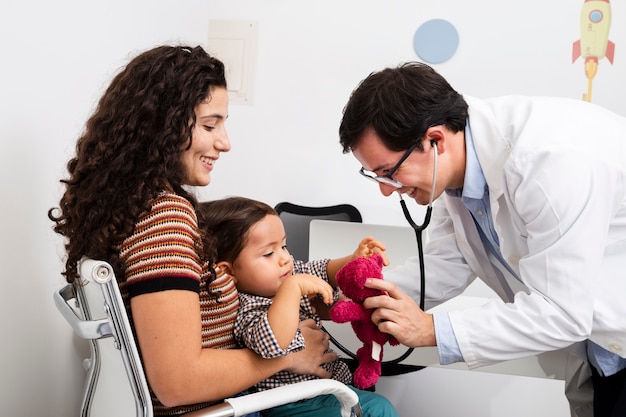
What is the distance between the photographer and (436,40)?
3129 millimetres

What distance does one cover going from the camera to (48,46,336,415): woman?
1.04m

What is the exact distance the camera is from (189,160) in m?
1.29

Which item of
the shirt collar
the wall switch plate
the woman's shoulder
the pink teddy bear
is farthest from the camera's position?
the wall switch plate

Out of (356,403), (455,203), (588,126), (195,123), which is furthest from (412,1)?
(356,403)

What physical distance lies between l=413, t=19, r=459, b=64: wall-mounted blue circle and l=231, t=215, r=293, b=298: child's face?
6.33 ft

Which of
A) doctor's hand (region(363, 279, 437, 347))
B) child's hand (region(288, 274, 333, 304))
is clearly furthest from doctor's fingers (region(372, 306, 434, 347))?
child's hand (region(288, 274, 333, 304))

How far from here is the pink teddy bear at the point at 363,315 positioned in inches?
53.3

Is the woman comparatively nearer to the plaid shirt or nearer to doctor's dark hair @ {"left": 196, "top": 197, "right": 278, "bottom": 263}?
the plaid shirt

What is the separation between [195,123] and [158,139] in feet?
0.31

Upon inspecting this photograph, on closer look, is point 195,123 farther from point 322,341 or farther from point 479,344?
point 479,344

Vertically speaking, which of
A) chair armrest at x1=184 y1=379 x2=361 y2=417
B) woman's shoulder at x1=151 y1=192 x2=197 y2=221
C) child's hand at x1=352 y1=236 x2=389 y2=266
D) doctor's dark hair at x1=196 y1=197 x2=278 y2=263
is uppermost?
woman's shoulder at x1=151 y1=192 x2=197 y2=221

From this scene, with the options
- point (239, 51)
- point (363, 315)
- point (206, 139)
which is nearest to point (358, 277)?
point (363, 315)

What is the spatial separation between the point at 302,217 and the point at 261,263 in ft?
5.32

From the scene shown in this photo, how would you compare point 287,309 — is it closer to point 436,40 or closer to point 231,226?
point 231,226
